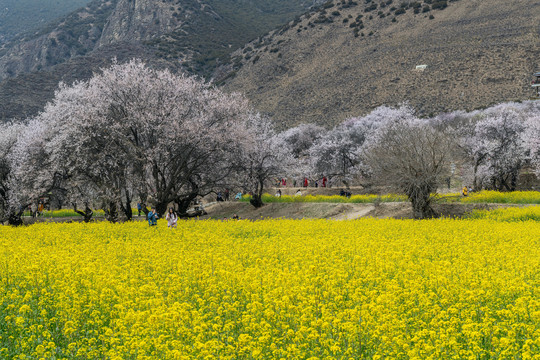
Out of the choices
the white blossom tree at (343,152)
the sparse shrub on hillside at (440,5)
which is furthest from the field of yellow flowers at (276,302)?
the sparse shrub on hillside at (440,5)

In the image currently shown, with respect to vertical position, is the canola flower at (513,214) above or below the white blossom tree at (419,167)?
below

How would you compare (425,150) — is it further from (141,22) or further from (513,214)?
(141,22)

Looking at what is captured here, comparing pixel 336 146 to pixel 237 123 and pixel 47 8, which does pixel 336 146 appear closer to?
pixel 237 123

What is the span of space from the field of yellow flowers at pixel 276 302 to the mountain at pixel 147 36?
104 metres

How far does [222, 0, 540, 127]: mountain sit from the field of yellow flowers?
60922 mm

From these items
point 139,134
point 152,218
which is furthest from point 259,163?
point 152,218

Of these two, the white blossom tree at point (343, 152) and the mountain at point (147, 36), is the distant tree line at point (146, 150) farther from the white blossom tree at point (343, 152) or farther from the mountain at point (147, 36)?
the mountain at point (147, 36)

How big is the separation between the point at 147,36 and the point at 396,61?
82215 mm

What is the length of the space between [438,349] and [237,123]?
30520mm

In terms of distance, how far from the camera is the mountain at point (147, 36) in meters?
121

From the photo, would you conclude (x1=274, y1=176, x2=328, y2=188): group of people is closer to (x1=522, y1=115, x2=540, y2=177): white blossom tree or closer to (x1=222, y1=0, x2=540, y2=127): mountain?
(x1=222, y1=0, x2=540, y2=127): mountain

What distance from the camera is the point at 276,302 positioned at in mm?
8148

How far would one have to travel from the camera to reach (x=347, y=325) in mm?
6867

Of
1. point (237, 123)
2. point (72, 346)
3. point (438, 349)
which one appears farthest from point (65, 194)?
point (438, 349)
